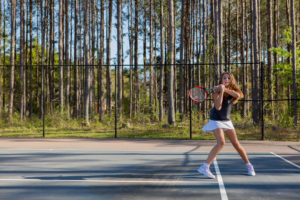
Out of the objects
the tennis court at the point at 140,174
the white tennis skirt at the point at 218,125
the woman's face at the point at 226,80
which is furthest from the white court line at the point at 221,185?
the woman's face at the point at 226,80

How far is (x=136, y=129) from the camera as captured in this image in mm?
14977

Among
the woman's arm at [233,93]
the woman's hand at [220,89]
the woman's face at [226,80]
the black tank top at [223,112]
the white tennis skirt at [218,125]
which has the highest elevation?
the woman's face at [226,80]

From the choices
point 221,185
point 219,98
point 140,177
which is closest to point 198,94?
point 219,98

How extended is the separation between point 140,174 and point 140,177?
28cm

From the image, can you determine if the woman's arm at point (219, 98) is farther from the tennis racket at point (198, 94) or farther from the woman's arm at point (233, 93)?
the tennis racket at point (198, 94)

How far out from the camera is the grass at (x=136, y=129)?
42.3 ft

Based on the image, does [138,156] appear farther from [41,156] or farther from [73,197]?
[73,197]

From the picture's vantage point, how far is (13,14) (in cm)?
2106

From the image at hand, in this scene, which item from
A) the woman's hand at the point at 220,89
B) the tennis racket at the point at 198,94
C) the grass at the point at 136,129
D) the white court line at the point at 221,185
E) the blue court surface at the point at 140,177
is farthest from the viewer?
the grass at the point at 136,129

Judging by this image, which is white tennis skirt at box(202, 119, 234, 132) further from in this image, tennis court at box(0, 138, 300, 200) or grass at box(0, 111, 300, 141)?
grass at box(0, 111, 300, 141)

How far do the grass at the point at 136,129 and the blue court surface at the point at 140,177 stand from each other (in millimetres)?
4468

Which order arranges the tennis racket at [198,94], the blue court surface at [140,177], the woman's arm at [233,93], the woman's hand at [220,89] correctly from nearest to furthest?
1. the blue court surface at [140,177]
2. the woman's hand at [220,89]
3. the woman's arm at [233,93]
4. the tennis racket at [198,94]

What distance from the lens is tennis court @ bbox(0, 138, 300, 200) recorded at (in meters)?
4.37

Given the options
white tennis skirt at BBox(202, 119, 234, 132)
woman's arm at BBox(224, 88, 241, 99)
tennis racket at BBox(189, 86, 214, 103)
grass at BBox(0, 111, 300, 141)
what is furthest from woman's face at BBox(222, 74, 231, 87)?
grass at BBox(0, 111, 300, 141)
